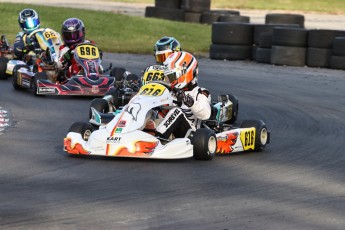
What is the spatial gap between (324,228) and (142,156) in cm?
241

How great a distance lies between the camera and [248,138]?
8.59 m

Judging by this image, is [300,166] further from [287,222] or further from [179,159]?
[287,222]

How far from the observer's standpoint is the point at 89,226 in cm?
555

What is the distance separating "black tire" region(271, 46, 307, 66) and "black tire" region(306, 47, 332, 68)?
0.14 metres

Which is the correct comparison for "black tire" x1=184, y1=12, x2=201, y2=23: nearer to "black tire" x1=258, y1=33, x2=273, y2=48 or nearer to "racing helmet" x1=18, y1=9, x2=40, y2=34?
"black tire" x1=258, y1=33, x2=273, y2=48

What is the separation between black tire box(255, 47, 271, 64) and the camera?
60.4 feet

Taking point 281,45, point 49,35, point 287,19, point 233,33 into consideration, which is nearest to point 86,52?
Answer: point 49,35

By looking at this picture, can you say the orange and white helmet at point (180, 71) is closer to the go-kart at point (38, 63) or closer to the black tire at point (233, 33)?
the go-kart at point (38, 63)

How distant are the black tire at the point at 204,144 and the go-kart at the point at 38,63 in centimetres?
501

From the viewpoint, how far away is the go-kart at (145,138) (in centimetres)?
777

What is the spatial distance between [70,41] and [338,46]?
5.91m

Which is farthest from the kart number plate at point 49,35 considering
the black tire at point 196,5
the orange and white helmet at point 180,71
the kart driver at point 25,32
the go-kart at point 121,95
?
the black tire at point 196,5

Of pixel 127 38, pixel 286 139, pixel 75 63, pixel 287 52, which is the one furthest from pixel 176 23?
pixel 286 139

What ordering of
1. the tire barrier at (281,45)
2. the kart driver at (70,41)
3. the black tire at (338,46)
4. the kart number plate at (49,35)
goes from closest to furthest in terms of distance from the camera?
the kart driver at (70,41), the kart number plate at (49,35), the black tire at (338,46), the tire barrier at (281,45)
